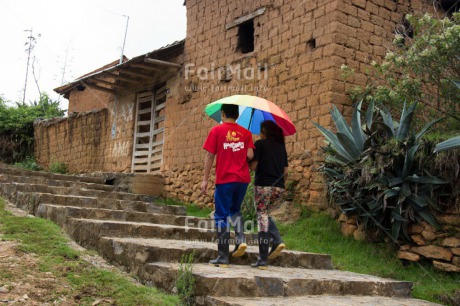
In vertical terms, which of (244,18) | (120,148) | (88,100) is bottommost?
(120,148)

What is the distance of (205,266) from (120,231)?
117cm

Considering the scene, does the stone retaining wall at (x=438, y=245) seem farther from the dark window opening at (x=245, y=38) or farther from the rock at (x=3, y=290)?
the dark window opening at (x=245, y=38)

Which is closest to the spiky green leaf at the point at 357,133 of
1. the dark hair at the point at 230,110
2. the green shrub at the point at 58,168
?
the dark hair at the point at 230,110

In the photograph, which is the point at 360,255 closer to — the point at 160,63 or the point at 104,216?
the point at 104,216

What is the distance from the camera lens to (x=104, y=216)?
6.02 metres

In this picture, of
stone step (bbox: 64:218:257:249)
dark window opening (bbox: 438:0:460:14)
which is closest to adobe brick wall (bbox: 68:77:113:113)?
dark window opening (bbox: 438:0:460:14)

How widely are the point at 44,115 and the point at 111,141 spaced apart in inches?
251

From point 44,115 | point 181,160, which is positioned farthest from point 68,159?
point 181,160

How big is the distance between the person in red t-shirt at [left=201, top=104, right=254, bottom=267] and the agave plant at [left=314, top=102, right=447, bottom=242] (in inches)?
96.9

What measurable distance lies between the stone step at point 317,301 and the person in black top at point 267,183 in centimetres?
67

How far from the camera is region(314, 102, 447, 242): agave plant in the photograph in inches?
243

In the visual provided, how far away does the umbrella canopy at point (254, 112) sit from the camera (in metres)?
4.70

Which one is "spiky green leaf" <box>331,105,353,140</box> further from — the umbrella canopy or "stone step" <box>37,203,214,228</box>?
"stone step" <box>37,203,214,228</box>

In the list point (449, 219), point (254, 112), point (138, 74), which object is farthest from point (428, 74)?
point (138, 74)
